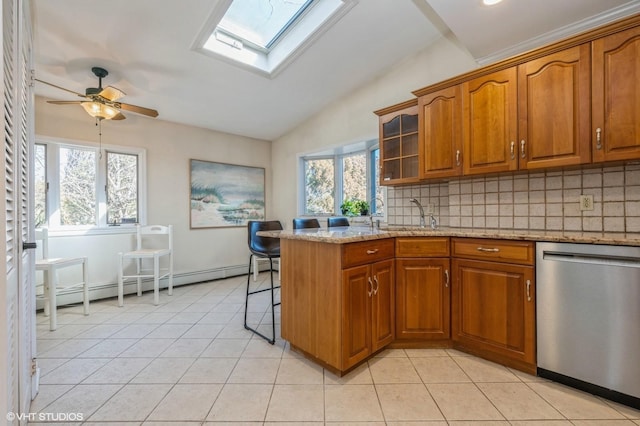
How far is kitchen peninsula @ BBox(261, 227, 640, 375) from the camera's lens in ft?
5.75

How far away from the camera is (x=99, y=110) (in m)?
2.47

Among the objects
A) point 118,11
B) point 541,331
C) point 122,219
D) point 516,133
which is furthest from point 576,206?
point 122,219

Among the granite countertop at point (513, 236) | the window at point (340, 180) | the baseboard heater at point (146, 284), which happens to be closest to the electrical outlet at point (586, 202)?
the granite countertop at point (513, 236)

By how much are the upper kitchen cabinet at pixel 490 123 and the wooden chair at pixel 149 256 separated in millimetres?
3448

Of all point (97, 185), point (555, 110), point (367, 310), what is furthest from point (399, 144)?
point (97, 185)

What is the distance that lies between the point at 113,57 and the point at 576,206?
13.2 feet

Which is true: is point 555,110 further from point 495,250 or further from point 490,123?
point 495,250

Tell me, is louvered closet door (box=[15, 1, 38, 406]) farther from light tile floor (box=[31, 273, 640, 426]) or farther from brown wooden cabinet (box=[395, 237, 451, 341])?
brown wooden cabinet (box=[395, 237, 451, 341])

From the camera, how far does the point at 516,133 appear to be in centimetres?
199

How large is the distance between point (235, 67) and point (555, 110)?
112 inches

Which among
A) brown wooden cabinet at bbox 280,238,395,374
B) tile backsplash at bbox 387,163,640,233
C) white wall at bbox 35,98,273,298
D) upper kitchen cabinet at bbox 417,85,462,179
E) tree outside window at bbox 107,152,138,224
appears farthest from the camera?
tree outside window at bbox 107,152,138,224

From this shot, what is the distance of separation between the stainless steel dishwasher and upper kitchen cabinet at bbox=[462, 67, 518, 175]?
0.72 m

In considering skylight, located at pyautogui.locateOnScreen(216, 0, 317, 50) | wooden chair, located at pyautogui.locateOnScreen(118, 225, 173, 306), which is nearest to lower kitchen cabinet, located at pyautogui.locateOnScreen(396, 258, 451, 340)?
skylight, located at pyautogui.locateOnScreen(216, 0, 317, 50)

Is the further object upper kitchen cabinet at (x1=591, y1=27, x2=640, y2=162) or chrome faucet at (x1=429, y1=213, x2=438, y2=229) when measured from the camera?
chrome faucet at (x1=429, y1=213, x2=438, y2=229)
